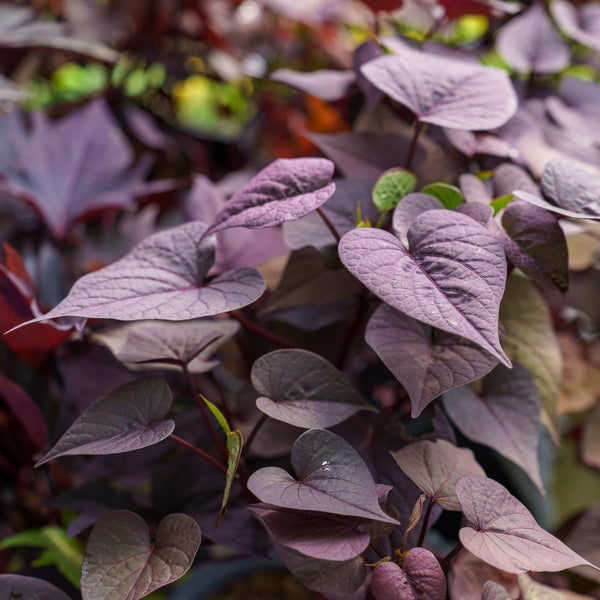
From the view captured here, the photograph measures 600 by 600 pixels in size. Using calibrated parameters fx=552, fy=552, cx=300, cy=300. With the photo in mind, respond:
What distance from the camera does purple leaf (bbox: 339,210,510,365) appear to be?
0.33 m

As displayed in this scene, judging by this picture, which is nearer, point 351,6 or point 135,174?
point 135,174

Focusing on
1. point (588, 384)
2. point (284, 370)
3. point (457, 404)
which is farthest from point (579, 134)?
point (284, 370)

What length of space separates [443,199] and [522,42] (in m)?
0.48

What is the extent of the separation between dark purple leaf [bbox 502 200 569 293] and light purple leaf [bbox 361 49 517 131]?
95 millimetres

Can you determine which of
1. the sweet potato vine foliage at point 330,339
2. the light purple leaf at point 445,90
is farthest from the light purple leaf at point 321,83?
the light purple leaf at point 445,90

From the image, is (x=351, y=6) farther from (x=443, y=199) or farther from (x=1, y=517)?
(x=1, y=517)

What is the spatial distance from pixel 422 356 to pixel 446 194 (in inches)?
5.9

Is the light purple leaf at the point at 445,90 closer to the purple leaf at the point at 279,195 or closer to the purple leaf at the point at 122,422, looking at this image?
the purple leaf at the point at 279,195

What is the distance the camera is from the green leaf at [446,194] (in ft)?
1.53

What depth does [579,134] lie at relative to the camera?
2.27 ft

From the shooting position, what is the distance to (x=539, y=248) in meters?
0.44

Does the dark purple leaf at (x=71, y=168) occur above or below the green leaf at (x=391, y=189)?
below

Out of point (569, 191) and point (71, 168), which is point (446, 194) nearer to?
point (569, 191)

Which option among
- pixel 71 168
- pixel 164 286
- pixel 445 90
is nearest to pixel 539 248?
pixel 445 90
